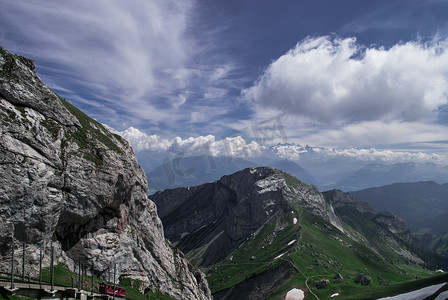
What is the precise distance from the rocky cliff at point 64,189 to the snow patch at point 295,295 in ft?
204

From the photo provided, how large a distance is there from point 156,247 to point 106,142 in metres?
38.9

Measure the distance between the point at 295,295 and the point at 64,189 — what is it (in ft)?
381

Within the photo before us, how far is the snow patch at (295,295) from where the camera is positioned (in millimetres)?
130875

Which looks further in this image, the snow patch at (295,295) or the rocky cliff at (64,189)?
the snow patch at (295,295)

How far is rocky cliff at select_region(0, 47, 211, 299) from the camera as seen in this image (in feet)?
169

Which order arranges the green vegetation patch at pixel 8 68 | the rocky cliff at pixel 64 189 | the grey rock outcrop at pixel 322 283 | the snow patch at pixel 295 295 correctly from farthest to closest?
the grey rock outcrop at pixel 322 283 < the snow patch at pixel 295 295 < the green vegetation patch at pixel 8 68 < the rocky cliff at pixel 64 189

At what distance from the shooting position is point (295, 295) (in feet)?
437

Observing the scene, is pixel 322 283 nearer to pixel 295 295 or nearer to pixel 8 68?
pixel 295 295

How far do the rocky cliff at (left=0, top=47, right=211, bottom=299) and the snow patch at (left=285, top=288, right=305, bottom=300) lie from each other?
6217 centimetres

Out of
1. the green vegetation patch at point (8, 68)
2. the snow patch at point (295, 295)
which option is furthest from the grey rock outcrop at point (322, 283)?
the green vegetation patch at point (8, 68)

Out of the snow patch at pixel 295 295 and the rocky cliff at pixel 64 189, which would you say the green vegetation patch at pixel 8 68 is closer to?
the rocky cliff at pixel 64 189

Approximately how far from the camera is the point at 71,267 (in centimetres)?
6194

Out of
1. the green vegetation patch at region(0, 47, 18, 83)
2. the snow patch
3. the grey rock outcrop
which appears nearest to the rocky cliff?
the green vegetation patch at region(0, 47, 18, 83)

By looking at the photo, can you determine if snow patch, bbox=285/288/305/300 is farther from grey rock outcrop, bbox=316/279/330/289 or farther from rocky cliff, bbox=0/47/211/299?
rocky cliff, bbox=0/47/211/299
